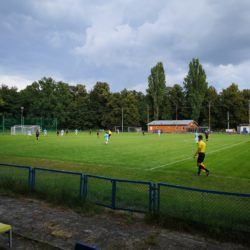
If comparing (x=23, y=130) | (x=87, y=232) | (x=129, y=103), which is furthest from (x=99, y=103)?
(x=87, y=232)

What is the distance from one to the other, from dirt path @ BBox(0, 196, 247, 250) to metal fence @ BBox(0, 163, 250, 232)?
0.62m

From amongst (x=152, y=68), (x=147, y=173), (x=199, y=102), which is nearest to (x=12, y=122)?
(x=152, y=68)

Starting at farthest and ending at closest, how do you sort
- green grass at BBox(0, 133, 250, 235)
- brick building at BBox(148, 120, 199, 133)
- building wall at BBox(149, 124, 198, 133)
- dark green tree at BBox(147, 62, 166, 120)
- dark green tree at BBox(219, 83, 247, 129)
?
dark green tree at BBox(147, 62, 166, 120)
dark green tree at BBox(219, 83, 247, 129)
brick building at BBox(148, 120, 199, 133)
building wall at BBox(149, 124, 198, 133)
green grass at BBox(0, 133, 250, 235)

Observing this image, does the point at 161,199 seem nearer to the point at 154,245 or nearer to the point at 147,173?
the point at 154,245

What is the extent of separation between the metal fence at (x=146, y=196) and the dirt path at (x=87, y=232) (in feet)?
2.02

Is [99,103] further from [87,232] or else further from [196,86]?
[87,232]

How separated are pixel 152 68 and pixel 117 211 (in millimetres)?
90446

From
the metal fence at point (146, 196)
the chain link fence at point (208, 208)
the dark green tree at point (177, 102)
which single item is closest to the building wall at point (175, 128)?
the dark green tree at point (177, 102)

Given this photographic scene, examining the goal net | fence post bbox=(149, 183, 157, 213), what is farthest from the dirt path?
the goal net

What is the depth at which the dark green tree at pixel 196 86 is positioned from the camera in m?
89.9

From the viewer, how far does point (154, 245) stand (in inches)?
223

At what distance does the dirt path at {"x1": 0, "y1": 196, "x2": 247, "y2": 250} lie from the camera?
571 centimetres

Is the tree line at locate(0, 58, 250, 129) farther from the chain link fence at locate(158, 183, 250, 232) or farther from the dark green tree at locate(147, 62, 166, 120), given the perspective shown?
the chain link fence at locate(158, 183, 250, 232)

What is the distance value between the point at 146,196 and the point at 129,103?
8823 cm
